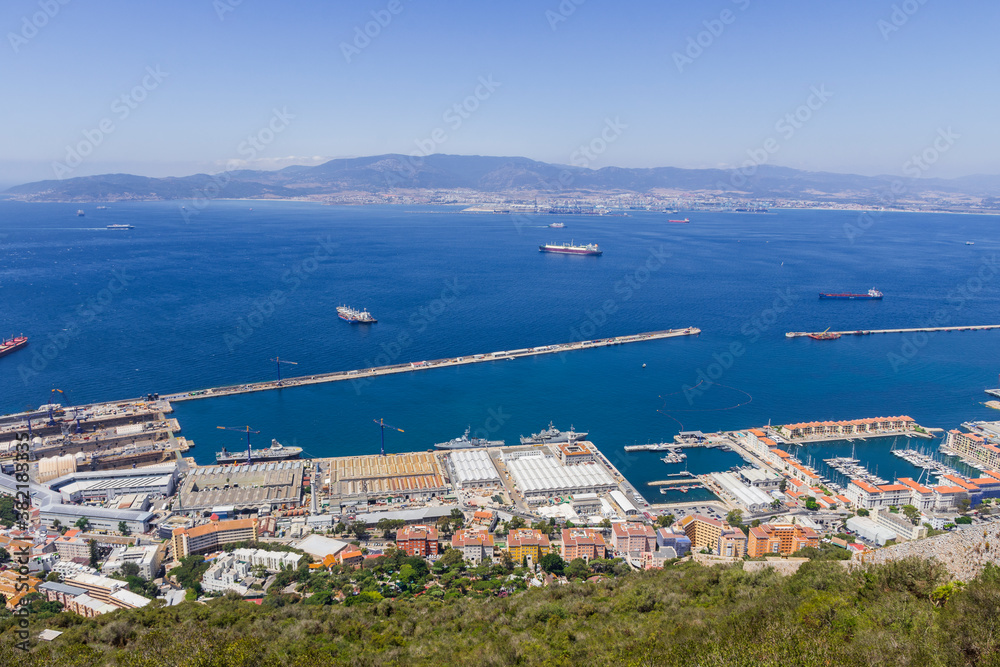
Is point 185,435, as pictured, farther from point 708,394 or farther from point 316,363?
point 708,394

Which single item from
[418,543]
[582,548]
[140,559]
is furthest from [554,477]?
[140,559]

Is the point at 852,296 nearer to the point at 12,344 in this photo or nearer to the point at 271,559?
the point at 271,559

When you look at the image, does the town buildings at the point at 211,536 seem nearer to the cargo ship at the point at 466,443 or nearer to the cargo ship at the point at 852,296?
the cargo ship at the point at 466,443

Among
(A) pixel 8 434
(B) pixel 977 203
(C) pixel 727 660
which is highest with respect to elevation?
(B) pixel 977 203

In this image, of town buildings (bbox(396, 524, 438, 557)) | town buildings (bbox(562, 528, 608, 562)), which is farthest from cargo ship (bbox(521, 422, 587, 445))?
town buildings (bbox(396, 524, 438, 557))

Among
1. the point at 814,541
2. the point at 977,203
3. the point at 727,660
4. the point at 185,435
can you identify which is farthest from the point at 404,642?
the point at 977,203
